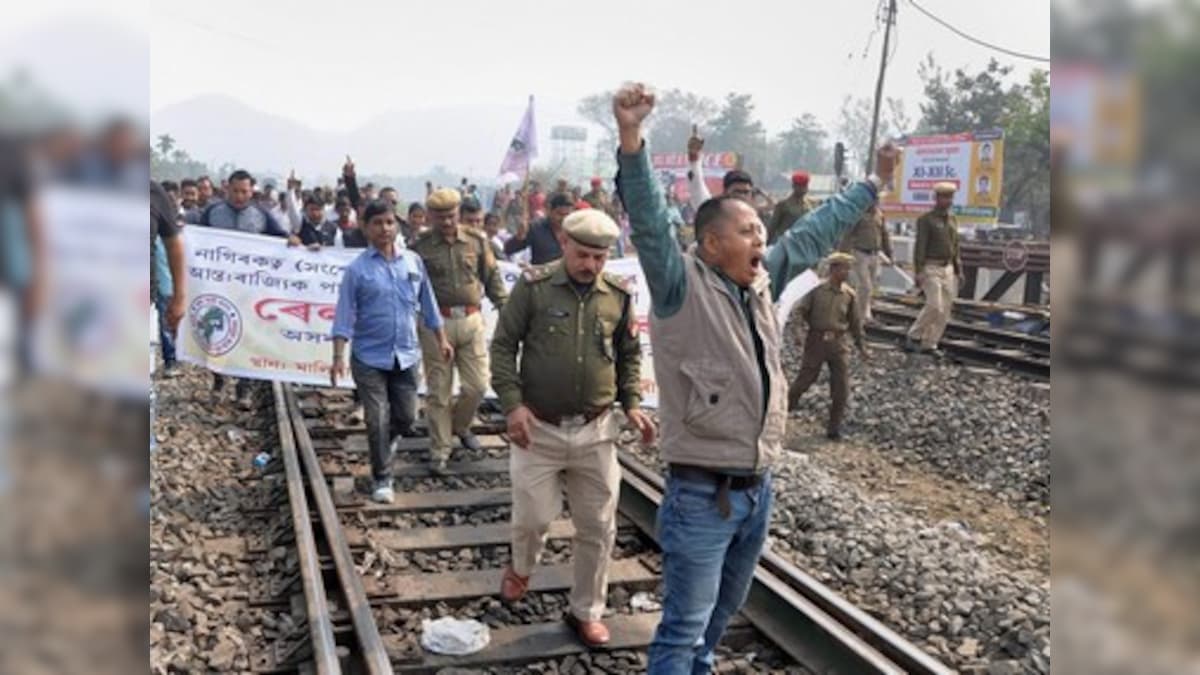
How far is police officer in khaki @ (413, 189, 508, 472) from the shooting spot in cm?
686

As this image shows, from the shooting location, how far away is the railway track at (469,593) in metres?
4.05

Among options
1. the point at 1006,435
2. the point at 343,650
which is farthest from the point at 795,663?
the point at 1006,435

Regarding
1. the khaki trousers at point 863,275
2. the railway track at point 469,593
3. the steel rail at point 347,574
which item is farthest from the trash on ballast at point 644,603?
the khaki trousers at point 863,275

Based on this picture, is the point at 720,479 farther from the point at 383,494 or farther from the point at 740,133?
the point at 740,133

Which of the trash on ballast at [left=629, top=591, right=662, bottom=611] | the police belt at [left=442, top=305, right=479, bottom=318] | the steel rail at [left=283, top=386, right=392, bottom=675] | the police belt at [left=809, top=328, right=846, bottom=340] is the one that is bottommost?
the trash on ballast at [left=629, top=591, right=662, bottom=611]

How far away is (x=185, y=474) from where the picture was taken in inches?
268

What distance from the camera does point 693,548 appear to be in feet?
10.2

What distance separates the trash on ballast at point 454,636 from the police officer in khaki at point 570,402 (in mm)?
414

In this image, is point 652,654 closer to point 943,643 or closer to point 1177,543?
point 943,643

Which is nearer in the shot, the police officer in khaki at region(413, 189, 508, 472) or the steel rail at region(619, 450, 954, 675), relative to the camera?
the steel rail at region(619, 450, 954, 675)

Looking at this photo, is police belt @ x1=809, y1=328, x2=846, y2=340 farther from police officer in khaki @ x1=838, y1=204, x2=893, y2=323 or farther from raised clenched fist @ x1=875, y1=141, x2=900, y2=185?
raised clenched fist @ x1=875, y1=141, x2=900, y2=185

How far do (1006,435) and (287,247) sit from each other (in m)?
6.47

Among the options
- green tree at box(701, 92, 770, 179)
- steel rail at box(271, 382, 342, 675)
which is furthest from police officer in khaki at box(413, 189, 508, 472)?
green tree at box(701, 92, 770, 179)

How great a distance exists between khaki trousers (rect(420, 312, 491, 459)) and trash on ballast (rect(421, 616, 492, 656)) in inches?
105
